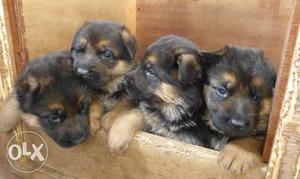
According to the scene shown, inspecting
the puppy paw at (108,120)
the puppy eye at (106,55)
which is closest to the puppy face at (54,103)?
the puppy paw at (108,120)

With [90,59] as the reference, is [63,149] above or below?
below

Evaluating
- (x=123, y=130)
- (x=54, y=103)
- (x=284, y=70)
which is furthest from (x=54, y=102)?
(x=284, y=70)

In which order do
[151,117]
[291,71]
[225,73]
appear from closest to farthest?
[291,71] → [225,73] → [151,117]

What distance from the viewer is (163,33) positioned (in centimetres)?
320

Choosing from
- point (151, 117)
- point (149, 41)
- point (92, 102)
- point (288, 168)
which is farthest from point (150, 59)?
point (149, 41)

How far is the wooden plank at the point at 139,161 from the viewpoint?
1.55 m

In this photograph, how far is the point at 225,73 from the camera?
1694 millimetres

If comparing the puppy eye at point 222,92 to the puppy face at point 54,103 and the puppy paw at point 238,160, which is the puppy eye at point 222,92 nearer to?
the puppy paw at point 238,160

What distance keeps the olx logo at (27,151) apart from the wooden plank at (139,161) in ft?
0.12

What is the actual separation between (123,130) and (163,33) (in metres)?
1.65

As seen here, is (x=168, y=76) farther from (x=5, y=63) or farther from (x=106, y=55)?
(x=5, y=63)

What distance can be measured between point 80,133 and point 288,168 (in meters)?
1.07

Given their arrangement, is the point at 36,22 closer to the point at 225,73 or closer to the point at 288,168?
the point at 225,73

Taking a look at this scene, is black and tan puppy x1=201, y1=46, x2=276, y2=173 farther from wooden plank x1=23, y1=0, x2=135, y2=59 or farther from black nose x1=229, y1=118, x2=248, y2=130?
wooden plank x1=23, y1=0, x2=135, y2=59
